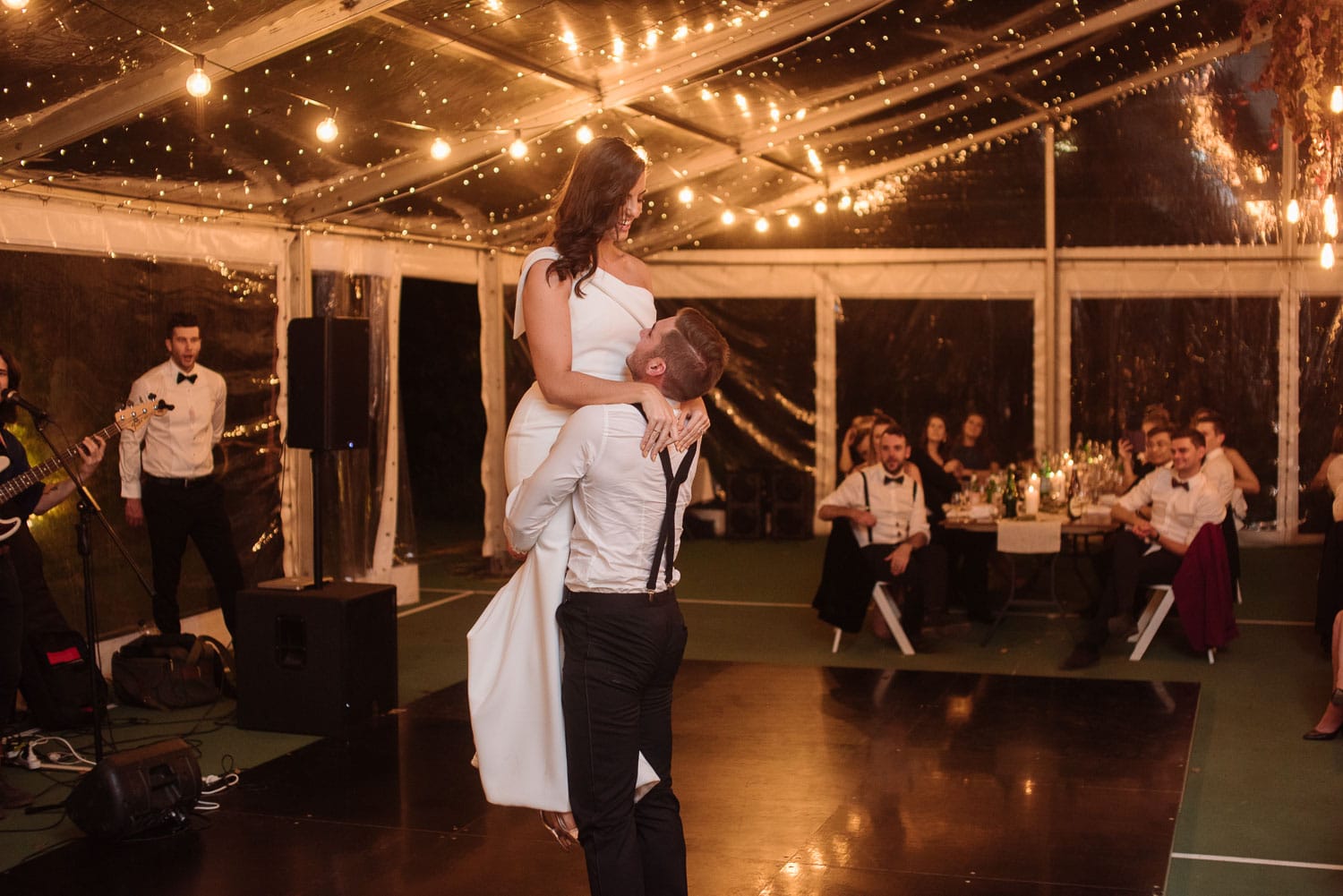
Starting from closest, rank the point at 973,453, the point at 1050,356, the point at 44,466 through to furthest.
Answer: the point at 44,466 → the point at 973,453 → the point at 1050,356

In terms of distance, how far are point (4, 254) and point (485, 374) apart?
165 inches

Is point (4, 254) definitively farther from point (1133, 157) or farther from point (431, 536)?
point (1133, 157)

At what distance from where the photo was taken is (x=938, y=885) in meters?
3.81

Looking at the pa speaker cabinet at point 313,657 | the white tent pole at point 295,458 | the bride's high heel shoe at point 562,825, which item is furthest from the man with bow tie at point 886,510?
the bride's high heel shoe at point 562,825

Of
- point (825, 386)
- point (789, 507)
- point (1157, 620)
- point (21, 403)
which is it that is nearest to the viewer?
point (21, 403)

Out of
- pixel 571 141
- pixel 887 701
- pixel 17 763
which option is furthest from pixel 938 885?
pixel 571 141

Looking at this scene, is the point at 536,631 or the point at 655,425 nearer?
the point at 655,425

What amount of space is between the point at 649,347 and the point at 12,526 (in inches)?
115

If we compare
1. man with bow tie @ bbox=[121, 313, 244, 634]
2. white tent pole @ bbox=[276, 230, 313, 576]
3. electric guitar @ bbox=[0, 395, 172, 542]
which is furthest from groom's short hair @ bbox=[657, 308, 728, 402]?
white tent pole @ bbox=[276, 230, 313, 576]

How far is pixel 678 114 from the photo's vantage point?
7.91 metres

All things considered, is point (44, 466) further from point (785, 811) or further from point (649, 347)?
point (649, 347)

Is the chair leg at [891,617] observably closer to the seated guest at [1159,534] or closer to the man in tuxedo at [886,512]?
the man in tuxedo at [886,512]

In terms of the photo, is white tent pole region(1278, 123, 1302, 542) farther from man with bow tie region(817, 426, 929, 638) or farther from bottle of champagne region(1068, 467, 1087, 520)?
man with bow tie region(817, 426, 929, 638)

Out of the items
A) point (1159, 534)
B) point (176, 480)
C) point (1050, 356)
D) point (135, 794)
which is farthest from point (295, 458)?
point (1050, 356)
